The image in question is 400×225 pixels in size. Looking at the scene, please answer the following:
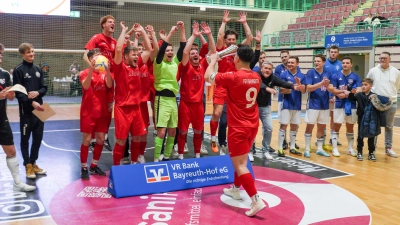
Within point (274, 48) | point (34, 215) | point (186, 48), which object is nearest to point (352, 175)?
point (186, 48)

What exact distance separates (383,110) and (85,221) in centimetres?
584

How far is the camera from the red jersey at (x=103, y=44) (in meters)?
6.48

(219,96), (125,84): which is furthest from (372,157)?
(125,84)

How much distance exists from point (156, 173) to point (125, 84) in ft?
4.50

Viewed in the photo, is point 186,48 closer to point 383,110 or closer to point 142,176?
point 142,176

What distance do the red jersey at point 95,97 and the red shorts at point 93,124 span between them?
7 cm

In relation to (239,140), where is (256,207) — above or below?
below

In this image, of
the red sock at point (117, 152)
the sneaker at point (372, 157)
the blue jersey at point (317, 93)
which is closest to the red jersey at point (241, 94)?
the red sock at point (117, 152)

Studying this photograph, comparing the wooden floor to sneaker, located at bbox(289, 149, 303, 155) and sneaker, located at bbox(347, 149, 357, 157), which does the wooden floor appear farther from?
sneaker, located at bbox(289, 149, 303, 155)

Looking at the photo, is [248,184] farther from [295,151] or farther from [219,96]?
[295,151]

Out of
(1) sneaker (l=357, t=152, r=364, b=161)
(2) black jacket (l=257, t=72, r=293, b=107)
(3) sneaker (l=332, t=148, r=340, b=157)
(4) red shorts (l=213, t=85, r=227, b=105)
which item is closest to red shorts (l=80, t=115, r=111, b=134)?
(4) red shorts (l=213, t=85, r=227, b=105)

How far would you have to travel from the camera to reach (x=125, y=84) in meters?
5.69

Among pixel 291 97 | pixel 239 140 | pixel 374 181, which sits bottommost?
pixel 374 181

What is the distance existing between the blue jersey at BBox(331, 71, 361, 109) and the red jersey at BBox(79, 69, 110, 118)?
4.63m
